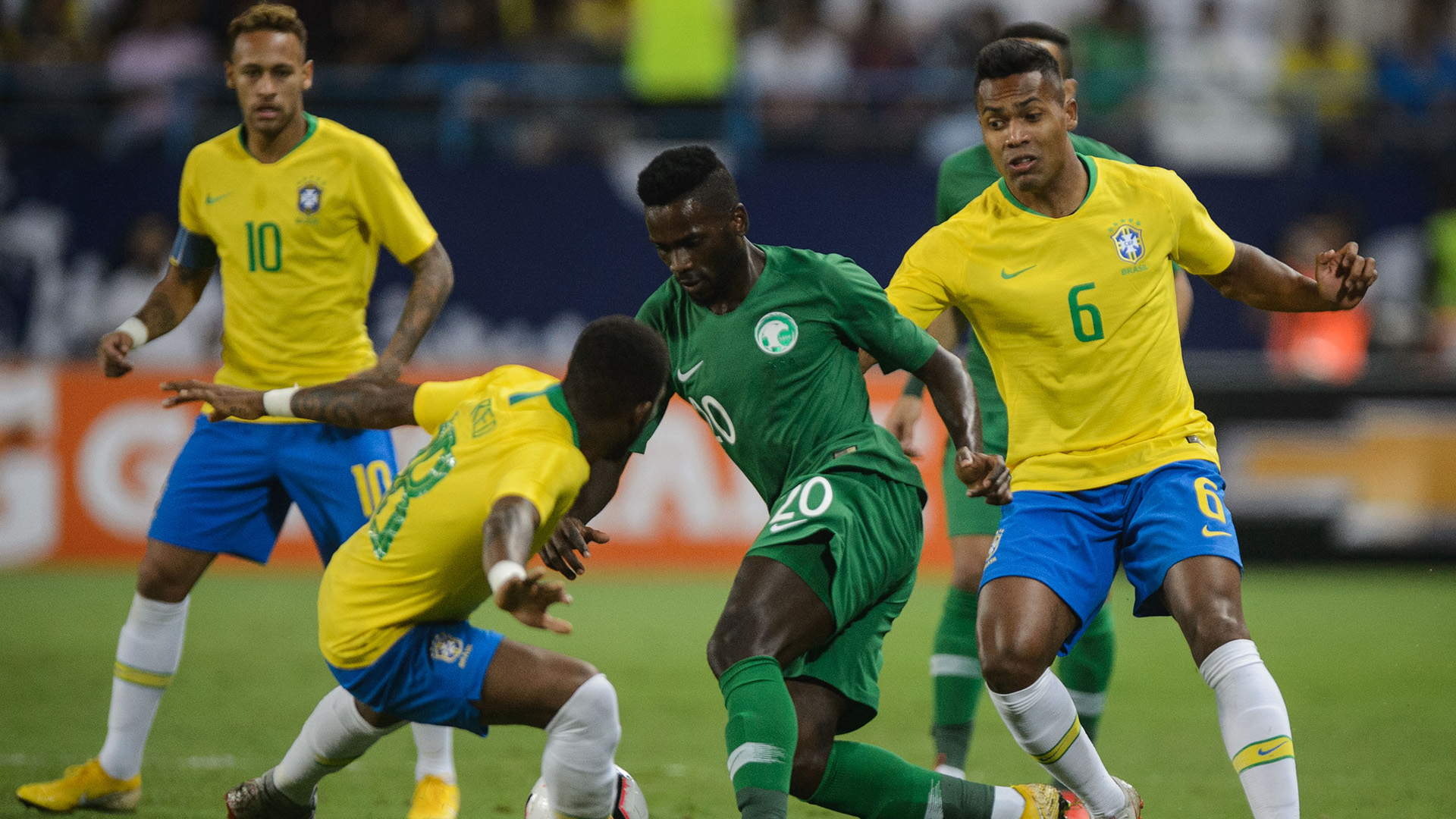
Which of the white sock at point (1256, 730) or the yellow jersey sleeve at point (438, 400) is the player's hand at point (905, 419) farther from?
the yellow jersey sleeve at point (438, 400)

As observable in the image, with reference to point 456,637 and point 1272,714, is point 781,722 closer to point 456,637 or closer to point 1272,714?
point 456,637

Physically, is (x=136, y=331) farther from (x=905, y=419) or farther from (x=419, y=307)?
Result: (x=905, y=419)

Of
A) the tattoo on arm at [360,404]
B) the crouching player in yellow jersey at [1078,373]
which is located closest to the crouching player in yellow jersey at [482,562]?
the tattoo on arm at [360,404]

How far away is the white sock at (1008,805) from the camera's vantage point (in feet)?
14.4

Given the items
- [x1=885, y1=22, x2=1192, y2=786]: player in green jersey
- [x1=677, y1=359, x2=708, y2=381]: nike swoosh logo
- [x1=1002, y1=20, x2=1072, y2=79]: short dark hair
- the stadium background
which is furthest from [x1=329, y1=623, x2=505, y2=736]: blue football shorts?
the stadium background

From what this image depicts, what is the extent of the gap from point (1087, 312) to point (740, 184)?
9.96 metres

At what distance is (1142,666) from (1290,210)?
7.48 meters

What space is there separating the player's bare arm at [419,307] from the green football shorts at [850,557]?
5.61 feet

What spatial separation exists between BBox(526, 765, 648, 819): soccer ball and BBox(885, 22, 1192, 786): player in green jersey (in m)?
1.45

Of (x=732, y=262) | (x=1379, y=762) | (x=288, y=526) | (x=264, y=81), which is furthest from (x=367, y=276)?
(x=288, y=526)

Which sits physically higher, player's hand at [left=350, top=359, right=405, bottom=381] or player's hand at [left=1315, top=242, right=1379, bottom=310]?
player's hand at [left=1315, top=242, right=1379, bottom=310]

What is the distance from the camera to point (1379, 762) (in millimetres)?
6207

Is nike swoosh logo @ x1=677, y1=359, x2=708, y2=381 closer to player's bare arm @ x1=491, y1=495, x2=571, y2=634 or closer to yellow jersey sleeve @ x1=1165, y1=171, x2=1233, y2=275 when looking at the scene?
player's bare arm @ x1=491, y1=495, x2=571, y2=634

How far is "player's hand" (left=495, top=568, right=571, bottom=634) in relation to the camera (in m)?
3.56
